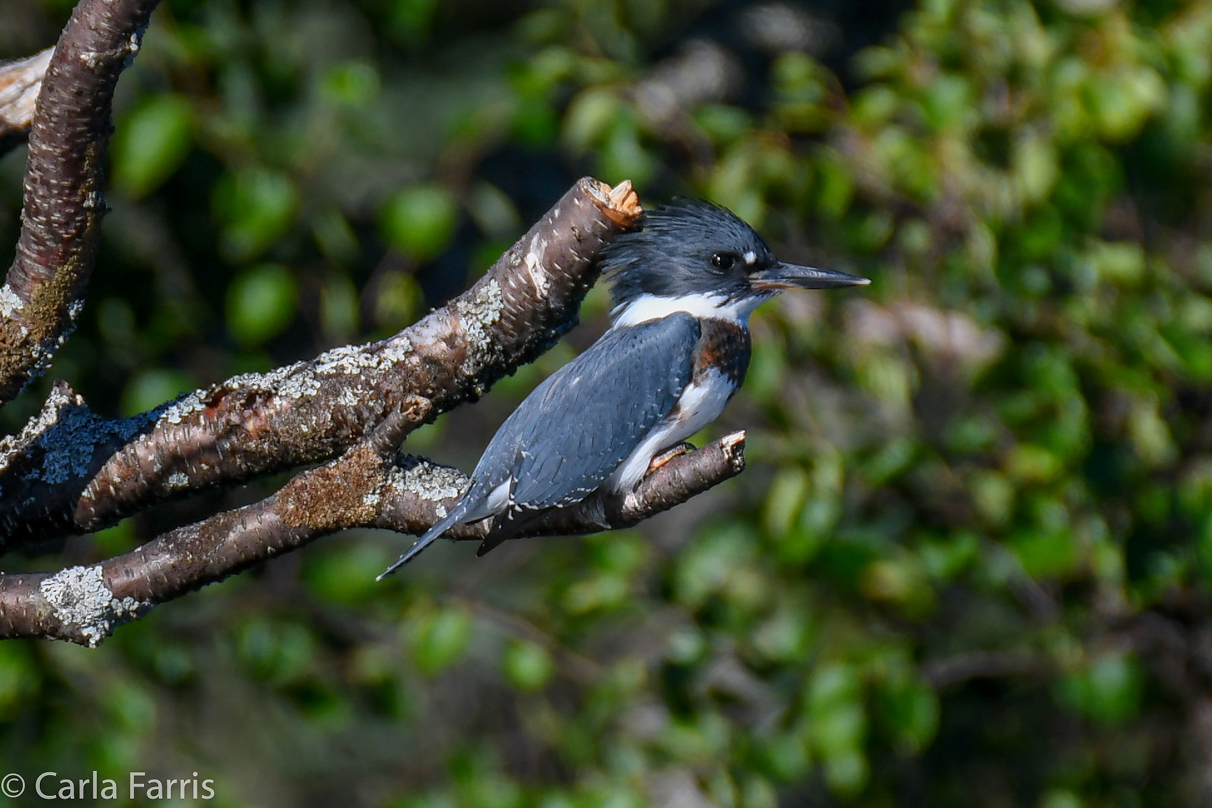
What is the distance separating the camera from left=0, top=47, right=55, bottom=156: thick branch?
147cm

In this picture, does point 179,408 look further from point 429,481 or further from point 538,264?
point 538,264

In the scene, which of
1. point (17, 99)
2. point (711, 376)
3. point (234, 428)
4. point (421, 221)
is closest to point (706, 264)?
point (711, 376)

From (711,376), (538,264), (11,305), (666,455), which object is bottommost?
(666,455)

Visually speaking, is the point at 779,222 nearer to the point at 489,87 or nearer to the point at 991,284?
the point at 991,284

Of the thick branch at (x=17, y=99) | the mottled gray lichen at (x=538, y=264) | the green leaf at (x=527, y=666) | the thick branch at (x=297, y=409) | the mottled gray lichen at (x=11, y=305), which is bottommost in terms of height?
the green leaf at (x=527, y=666)

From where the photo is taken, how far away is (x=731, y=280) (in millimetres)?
2178

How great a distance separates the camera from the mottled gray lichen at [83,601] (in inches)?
52.1

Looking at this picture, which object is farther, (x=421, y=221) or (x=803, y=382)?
(x=803, y=382)

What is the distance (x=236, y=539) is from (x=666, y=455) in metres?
0.86

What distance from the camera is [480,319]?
1.47 m

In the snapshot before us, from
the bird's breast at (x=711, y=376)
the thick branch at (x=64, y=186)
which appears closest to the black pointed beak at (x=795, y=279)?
the bird's breast at (x=711, y=376)

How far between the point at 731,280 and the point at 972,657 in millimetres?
1266

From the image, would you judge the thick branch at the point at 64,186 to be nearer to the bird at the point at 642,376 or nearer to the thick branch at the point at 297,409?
the thick branch at the point at 297,409
